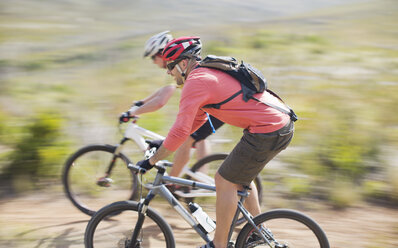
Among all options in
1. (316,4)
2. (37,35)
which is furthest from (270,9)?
(37,35)

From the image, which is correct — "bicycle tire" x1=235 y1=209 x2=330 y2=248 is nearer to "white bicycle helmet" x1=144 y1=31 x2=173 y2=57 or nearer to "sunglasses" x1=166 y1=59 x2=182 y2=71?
"sunglasses" x1=166 y1=59 x2=182 y2=71

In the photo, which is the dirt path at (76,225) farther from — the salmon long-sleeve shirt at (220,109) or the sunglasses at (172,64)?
the sunglasses at (172,64)

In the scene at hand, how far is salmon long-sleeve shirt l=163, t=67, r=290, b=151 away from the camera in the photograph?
3.14 metres

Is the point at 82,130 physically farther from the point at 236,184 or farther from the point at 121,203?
the point at 236,184

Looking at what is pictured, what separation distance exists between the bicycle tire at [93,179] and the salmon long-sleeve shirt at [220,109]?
182 cm

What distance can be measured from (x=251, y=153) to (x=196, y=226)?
2.91 feet

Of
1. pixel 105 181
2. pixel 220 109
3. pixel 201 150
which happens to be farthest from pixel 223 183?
pixel 105 181

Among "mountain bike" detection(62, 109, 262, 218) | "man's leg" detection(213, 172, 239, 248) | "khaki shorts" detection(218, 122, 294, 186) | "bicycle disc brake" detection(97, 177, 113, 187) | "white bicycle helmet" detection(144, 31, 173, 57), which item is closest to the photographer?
"khaki shorts" detection(218, 122, 294, 186)

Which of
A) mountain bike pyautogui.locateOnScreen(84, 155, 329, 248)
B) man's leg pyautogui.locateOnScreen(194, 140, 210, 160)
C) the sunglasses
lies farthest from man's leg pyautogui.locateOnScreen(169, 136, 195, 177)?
the sunglasses

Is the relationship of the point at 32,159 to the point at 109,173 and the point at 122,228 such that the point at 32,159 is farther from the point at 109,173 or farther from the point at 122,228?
the point at 122,228

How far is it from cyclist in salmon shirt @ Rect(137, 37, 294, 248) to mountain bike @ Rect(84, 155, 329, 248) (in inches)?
4.9

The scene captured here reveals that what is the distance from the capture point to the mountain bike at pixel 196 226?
131 inches

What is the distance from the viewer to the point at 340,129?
6105 mm

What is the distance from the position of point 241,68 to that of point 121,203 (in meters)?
1.47
